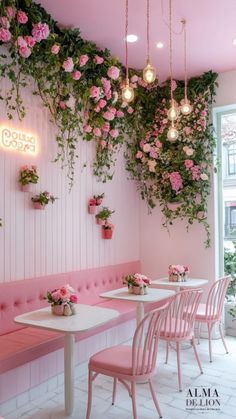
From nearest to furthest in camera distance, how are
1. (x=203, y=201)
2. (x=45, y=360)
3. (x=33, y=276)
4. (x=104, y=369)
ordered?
(x=104, y=369) → (x=45, y=360) → (x=33, y=276) → (x=203, y=201)

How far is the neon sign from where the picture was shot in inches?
136

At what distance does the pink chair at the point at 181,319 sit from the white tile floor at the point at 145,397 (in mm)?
176

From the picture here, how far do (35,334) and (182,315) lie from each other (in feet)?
4.45

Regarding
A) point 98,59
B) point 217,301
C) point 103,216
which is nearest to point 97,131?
point 98,59

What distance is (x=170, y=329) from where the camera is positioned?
3.40 meters

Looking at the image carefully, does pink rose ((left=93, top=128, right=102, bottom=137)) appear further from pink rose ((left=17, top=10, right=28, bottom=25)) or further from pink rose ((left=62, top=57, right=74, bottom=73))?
pink rose ((left=17, top=10, right=28, bottom=25))

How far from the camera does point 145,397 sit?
3133mm

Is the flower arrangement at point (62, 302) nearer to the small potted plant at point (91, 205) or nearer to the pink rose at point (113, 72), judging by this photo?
the small potted plant at point (91, 205)

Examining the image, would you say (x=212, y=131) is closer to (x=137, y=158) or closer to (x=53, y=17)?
(x=137, y=158)

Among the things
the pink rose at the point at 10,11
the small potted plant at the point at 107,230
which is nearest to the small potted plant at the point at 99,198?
the small potted plant at the point at 107,230

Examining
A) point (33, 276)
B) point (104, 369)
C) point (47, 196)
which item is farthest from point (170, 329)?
point (47, 196)

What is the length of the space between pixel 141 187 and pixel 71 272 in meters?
1.83

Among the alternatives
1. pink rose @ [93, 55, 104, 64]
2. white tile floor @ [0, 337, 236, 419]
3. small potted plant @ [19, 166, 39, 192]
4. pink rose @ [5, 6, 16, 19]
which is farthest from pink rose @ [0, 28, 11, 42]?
white tile floor @ [0, 337, 236, 419]

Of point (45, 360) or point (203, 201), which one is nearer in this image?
point (45, 360)
